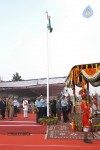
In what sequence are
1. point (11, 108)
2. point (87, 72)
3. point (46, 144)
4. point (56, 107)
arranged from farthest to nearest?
point (11, 108) → point (56, 107) → point (87, 72) → point (46, 144)

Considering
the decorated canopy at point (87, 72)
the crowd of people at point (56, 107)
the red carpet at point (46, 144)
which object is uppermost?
the decorated canopy at point (87, 72)

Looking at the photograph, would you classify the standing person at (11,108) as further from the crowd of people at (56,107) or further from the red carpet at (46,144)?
the red carpet at (46,144)

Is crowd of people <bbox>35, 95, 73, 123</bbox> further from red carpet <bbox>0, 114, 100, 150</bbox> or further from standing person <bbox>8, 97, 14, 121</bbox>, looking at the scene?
red carpet <bbox>0, 114, 100, 150</bbox>

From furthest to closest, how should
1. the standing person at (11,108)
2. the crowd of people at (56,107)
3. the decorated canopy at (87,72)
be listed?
the standing person at (11,108)
the crowd of people at (56,107)
the decorated canopy at (87,72)

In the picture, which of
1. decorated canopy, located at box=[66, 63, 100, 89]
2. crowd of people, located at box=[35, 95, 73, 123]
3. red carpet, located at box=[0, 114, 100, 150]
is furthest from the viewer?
crowd of people, located at box=[35, 95, 73, 123]

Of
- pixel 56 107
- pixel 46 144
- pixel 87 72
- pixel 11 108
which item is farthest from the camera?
pixel 11 108

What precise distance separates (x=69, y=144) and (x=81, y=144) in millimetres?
436

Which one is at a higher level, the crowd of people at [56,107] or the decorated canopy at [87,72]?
the decorated canopy at [87,72]

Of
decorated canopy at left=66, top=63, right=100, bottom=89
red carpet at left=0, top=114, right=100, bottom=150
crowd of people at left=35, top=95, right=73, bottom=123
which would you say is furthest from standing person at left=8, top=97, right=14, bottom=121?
red carpet at left=0, top=114, right=100, bottom=150

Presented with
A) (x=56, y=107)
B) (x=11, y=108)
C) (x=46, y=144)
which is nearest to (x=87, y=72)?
(x=46, y=144)

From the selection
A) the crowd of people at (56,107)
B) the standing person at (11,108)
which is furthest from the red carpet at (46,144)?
the standing person at (11,108)

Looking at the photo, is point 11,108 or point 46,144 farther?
point 11,108

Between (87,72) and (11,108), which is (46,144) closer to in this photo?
(87,72)

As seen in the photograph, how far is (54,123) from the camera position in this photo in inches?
770
